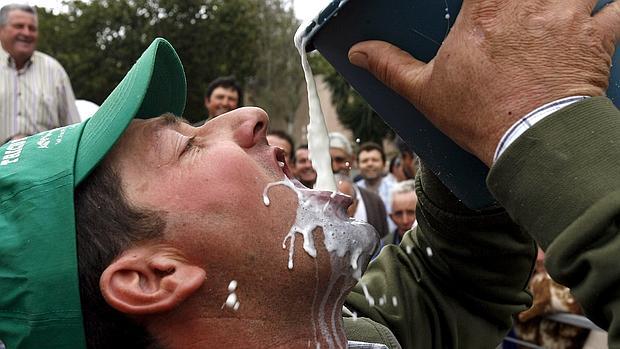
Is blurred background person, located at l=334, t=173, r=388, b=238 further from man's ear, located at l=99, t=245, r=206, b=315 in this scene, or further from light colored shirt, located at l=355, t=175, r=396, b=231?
man's ear, located at l=99, t=245, r=206, b=315

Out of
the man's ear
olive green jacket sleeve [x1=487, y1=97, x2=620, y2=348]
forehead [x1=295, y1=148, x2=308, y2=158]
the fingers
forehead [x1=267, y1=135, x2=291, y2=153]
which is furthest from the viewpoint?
forehead [x1=295, y1=148, x2=308, y2=158]

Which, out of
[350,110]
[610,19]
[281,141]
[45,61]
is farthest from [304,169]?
[350,110]

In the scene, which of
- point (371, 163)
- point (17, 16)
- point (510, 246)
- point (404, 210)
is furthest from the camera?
point (371, 163)

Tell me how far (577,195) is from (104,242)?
887mm

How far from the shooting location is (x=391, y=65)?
4.34ft

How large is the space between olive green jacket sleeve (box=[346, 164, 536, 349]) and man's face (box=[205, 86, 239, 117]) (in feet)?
12.1

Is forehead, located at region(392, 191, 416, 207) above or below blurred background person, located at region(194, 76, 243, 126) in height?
below

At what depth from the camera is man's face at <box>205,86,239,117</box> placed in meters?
Answer: 5.53

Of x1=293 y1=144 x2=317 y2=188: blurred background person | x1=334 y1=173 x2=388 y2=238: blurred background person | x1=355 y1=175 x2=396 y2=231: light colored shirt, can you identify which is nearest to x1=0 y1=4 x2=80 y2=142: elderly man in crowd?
x1=293 y1=144 x2=317 y2=188: blurred background person

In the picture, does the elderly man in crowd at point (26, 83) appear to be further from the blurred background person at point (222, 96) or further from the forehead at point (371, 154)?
the forehead at point (371, 154)

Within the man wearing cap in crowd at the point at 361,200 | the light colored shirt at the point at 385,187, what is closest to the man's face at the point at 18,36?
the man wearing cap in crowd at the point at 361,200

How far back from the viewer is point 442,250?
6.31 ft

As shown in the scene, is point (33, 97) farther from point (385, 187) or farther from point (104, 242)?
point (385, 187)

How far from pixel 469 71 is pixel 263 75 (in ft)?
95.3
